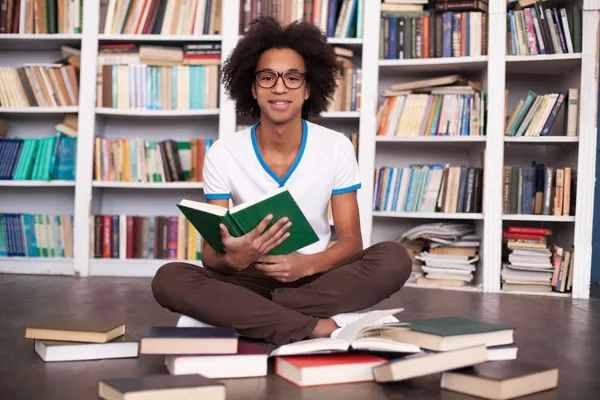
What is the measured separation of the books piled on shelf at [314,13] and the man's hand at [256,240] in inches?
84.8

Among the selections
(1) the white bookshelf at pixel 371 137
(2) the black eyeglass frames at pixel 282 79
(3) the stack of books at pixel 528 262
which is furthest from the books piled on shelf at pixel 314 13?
(2) the black eyeglass frames at pixel 282 79

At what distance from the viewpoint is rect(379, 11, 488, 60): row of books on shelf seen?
3576 mm

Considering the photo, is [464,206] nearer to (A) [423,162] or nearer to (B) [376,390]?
(A) [423,162]

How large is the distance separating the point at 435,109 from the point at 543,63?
0.59 m

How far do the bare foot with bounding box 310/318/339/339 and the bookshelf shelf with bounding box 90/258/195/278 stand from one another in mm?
2100

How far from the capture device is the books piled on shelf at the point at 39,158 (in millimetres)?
3797

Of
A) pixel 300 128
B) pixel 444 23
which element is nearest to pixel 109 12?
pixel 444 23

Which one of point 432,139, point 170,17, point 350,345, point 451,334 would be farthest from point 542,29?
point 350,345

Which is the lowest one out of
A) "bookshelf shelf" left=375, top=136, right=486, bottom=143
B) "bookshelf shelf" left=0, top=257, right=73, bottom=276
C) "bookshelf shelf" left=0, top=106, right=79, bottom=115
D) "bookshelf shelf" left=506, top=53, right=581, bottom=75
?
"bookshelf shelf" left=0, top=257, right=73, bottom=276

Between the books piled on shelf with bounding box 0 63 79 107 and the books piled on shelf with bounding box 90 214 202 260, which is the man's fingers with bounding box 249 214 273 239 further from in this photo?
the books piled on shelf with bounding box 0 63 79 107

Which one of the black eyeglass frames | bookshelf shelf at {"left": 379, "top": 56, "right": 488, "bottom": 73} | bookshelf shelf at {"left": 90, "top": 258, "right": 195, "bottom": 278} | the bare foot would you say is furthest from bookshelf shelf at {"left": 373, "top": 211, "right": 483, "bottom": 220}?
the bare foot

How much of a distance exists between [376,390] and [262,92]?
105 cm

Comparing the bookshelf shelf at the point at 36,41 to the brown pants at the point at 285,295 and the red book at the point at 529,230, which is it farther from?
the red book at the point at 529,230

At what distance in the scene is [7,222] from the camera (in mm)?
3820
